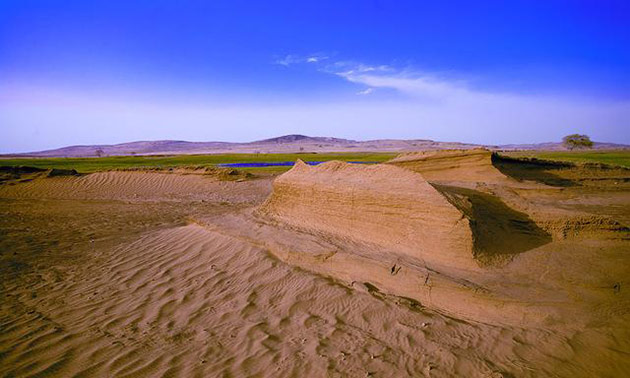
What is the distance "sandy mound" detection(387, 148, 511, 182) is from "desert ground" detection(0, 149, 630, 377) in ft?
7.11

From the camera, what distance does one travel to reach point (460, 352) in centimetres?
289

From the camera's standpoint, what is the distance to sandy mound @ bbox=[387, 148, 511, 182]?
9.40 m

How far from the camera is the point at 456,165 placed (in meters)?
10.0

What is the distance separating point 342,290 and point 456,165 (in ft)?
24.4

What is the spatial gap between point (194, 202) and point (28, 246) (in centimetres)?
668

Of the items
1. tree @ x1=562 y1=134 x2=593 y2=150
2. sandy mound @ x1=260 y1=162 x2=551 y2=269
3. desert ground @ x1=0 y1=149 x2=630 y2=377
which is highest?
tree @ x1=562 y1=134 x2=593 y2=150

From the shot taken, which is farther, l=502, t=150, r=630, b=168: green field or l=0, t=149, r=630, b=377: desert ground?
l=502, t=150, r=630, b=168: green field

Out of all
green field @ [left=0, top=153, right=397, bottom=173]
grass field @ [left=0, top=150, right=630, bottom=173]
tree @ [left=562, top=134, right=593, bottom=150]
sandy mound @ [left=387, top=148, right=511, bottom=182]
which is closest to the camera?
sandy mound @ [left=387, top=148, right=511, bottom=182]

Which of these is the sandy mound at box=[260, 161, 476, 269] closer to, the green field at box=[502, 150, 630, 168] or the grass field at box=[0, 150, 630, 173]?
the green field at box=[502, 150, 630, 168]

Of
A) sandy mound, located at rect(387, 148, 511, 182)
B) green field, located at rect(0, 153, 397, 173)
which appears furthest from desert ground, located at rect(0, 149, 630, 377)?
green field, located at rect(0, 153, 397, 173)

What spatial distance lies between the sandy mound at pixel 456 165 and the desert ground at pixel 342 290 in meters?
2.17

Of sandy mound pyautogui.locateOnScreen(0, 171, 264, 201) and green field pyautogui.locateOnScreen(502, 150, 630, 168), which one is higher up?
green field pyautogui.locateOnScreen(502, 150, 630, 168)

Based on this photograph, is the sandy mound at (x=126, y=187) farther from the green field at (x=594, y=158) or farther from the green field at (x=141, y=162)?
the green field at (x=594, y=158)

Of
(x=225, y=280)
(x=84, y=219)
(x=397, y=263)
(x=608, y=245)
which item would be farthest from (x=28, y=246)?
(x=608, y=245)
